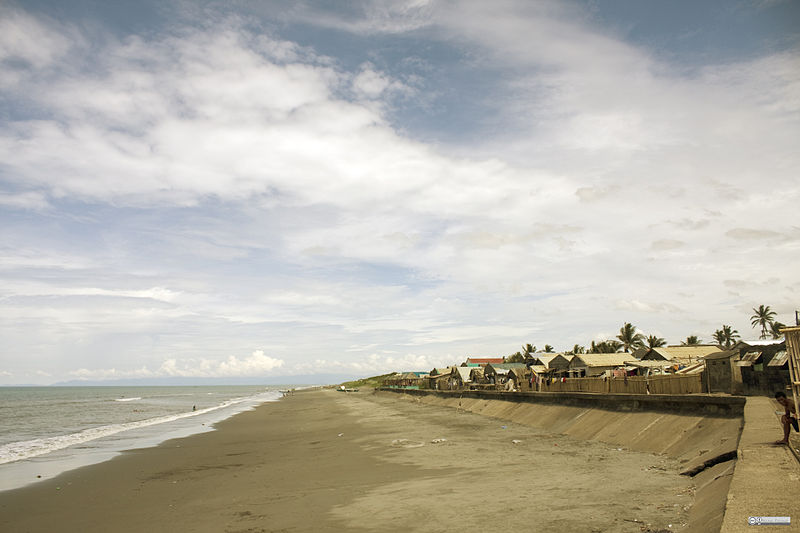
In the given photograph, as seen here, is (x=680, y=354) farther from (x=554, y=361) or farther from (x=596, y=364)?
(x=554, y=361)

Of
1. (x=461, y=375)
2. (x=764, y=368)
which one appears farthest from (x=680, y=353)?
(x=461, y=375)

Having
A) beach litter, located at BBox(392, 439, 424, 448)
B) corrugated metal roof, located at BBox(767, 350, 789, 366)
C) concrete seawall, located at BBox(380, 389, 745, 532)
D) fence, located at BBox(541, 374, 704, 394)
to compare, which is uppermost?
corrugated metal roof, located at BBox(767, 350, 789, 366)

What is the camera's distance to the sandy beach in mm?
11228

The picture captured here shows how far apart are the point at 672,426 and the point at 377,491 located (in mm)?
12566

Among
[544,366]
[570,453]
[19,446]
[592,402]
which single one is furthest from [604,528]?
[544,366]

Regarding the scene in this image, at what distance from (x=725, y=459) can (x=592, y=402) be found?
1696cm

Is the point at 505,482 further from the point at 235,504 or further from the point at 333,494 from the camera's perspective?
the point at 235,504

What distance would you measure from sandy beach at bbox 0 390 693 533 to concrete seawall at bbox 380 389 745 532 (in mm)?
682

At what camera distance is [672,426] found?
20406mm

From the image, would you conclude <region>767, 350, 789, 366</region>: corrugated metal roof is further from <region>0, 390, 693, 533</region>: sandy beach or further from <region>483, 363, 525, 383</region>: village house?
<region>483, 363, 525, 383</region>: village house

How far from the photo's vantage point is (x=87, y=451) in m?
28.9

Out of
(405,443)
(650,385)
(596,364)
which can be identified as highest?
(596,364)

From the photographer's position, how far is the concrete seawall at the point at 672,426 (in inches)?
432

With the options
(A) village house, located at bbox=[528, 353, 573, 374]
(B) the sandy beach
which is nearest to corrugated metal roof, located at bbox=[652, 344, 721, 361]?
(A) village house, located at bbox=[528, 353, 573, 374]
